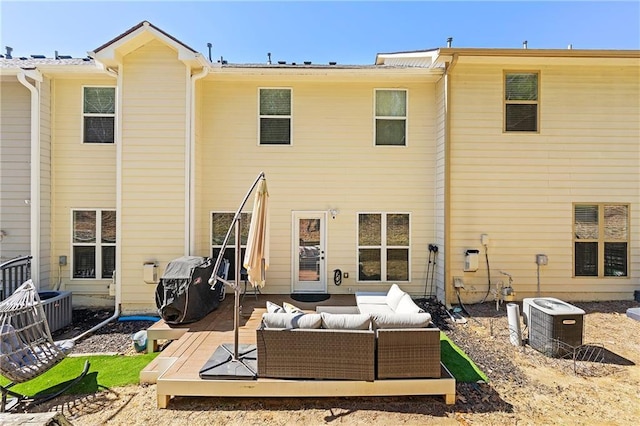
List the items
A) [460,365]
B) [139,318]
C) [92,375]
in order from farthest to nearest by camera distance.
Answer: [139,318] → [460,365] → [92,375]

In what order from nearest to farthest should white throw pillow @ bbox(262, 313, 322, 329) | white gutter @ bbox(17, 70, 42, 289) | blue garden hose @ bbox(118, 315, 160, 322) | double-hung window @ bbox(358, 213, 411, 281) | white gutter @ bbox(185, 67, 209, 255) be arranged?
1. white throw pillow @ bbox(262, 313, 322, 329)
2. blue garden hose @ bbox(118, 315, 160, 322)
3. white gutter @ bbox(185, 67, 209, 255)
4. white gutter @ bbox(17, 70, 42, 289)
5. double-hung window @ bbox(358, 213, 411, 281)

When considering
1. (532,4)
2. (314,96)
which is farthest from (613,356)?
(532,4)

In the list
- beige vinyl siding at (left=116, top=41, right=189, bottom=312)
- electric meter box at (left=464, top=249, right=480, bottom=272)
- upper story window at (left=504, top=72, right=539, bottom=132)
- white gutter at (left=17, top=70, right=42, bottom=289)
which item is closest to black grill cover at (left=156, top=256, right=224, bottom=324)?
beige vinyl siding at (left=116, top=41, right=189, bottom=312)

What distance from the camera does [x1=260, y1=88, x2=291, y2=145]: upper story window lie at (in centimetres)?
741

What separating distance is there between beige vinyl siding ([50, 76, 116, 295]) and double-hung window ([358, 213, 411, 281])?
240 inches

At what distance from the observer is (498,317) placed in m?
6.25

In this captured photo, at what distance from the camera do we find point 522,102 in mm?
7172

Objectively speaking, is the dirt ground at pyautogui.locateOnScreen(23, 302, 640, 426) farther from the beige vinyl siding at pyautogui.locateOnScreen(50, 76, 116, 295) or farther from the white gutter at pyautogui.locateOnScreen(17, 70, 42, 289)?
the beige vinyl siding at pyautogui.locateOnScreen(50, 76, 116, 295)

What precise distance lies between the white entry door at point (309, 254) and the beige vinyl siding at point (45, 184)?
569cm

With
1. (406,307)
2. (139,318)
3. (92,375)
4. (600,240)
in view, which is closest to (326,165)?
(406,307)

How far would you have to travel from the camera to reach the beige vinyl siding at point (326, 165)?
288 inches

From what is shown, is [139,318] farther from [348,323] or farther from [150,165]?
[348,323]

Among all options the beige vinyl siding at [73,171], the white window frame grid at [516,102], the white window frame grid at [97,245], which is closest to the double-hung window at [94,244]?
the white window frame grid at [97,245]

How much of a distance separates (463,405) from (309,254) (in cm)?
452
